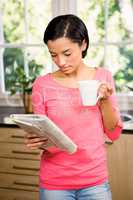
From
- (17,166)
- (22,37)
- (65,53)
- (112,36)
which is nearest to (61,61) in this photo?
(65,53)

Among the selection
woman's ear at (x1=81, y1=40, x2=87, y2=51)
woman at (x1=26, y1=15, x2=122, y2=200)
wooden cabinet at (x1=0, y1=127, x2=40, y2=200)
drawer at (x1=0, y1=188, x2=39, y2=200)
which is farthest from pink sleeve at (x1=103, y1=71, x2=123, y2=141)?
drawer at (x1=0, y1=188, x2=39, y2=200)

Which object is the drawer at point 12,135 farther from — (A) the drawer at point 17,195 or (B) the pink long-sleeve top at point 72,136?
(B) the pink long-sleeve top at point 72,136

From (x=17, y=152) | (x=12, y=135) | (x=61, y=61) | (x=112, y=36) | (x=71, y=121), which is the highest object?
(x=112, y=36)

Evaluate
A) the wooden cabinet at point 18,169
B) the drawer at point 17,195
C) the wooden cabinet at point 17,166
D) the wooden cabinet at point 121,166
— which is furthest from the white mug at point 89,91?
the drawer at point 17,195

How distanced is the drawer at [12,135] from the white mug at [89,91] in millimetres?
1344

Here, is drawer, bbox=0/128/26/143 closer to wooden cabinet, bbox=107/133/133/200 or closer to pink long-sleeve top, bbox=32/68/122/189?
wooden cabinet, bbox=107/133/133/200

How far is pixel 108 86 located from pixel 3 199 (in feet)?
5.70

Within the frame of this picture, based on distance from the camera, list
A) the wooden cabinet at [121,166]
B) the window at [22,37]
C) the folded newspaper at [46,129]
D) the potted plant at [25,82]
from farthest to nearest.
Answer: the window at [22,37] < the potted plant at [25,82] < the wooden cabinet at [121,166] < the folded newspaper at [46,129]

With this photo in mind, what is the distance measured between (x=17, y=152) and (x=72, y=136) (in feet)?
4.28

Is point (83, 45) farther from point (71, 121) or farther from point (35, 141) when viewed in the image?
point (35, 141)

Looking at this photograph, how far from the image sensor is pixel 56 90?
1403 millimetres

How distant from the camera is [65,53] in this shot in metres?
1.37

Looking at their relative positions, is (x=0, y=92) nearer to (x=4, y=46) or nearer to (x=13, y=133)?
(x=4, y=46)

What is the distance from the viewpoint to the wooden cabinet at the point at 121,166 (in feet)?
7.50
